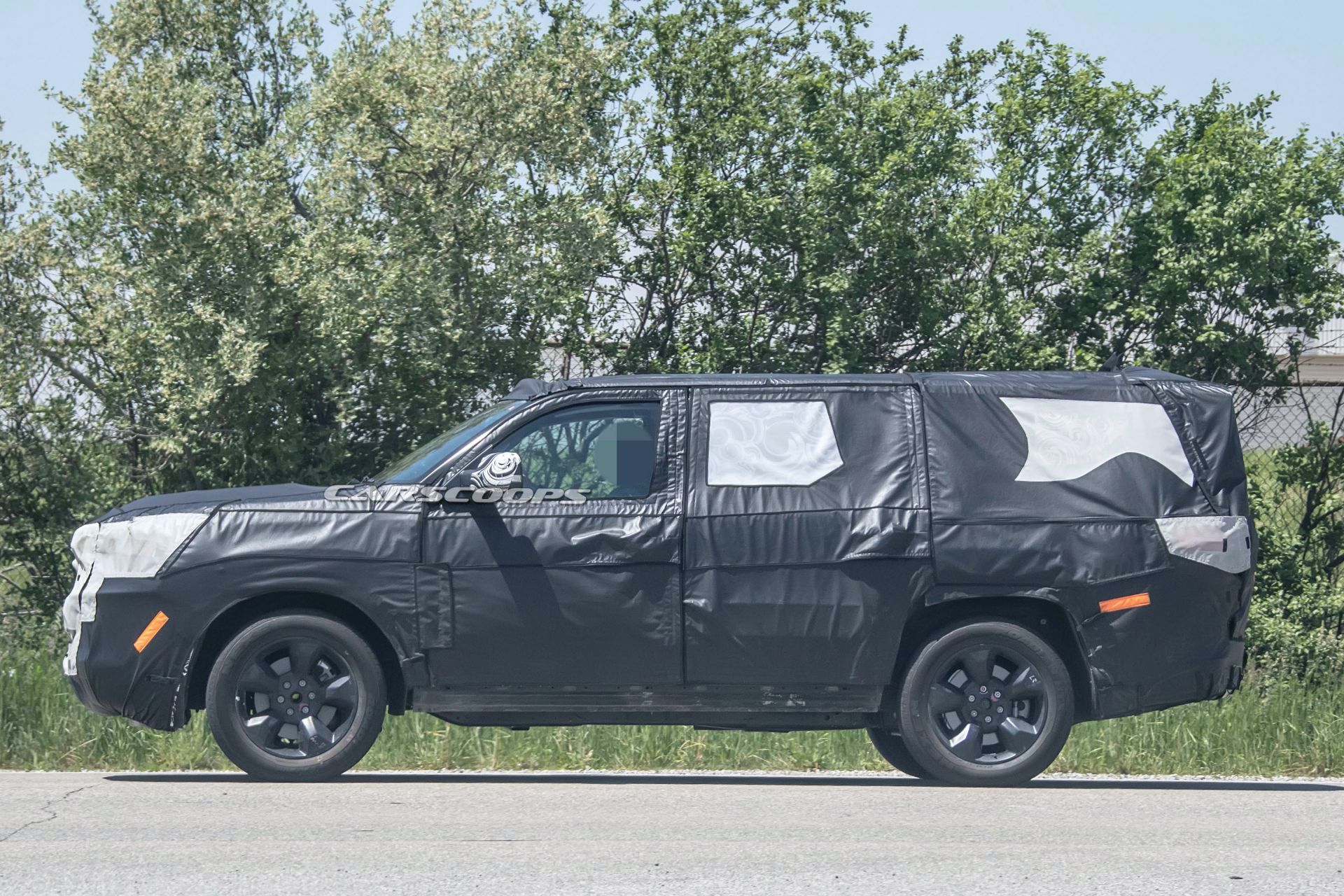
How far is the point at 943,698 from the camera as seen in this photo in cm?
807

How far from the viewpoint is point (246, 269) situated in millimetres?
12398

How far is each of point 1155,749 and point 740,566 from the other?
126 inches

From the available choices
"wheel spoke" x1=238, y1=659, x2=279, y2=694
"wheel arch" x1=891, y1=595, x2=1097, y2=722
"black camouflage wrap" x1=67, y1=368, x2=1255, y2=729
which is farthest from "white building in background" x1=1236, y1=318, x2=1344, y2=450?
"wheel spoke" x1=238, y1=659, x2=279, y2=694

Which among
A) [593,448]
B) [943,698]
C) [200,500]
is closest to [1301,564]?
[943,698]

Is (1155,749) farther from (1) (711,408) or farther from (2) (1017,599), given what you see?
(1) (711,408)

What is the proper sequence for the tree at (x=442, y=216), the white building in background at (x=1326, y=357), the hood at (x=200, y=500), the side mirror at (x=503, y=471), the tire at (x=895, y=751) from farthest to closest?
the white building in background at (x=1326, y=357), the tree at (x=442, y=216), the tire at (x=895, y=751), the hood at (x=200, y=500), the side mirror at (x=503, y=471)

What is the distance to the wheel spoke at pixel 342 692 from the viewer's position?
7.88 meters

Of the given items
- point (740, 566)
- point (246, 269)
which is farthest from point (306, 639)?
point (246, 269)

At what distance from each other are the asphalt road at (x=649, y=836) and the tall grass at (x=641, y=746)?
1.55 feet

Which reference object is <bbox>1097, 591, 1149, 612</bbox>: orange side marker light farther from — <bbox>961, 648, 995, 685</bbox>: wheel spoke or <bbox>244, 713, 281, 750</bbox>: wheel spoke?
<bbox>244, 713, 281, 750</bbox>: wheel spoke

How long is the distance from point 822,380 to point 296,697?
3.12m

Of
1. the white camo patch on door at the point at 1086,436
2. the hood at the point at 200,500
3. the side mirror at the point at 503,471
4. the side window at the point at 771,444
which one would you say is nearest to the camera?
the side mirror at the point at 503,471

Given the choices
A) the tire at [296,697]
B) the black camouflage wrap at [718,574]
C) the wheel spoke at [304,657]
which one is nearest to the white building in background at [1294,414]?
the black camouflage wrap at [718,574]

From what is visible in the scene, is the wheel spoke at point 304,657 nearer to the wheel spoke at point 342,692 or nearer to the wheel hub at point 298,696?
the wheel hub at point 298,696
